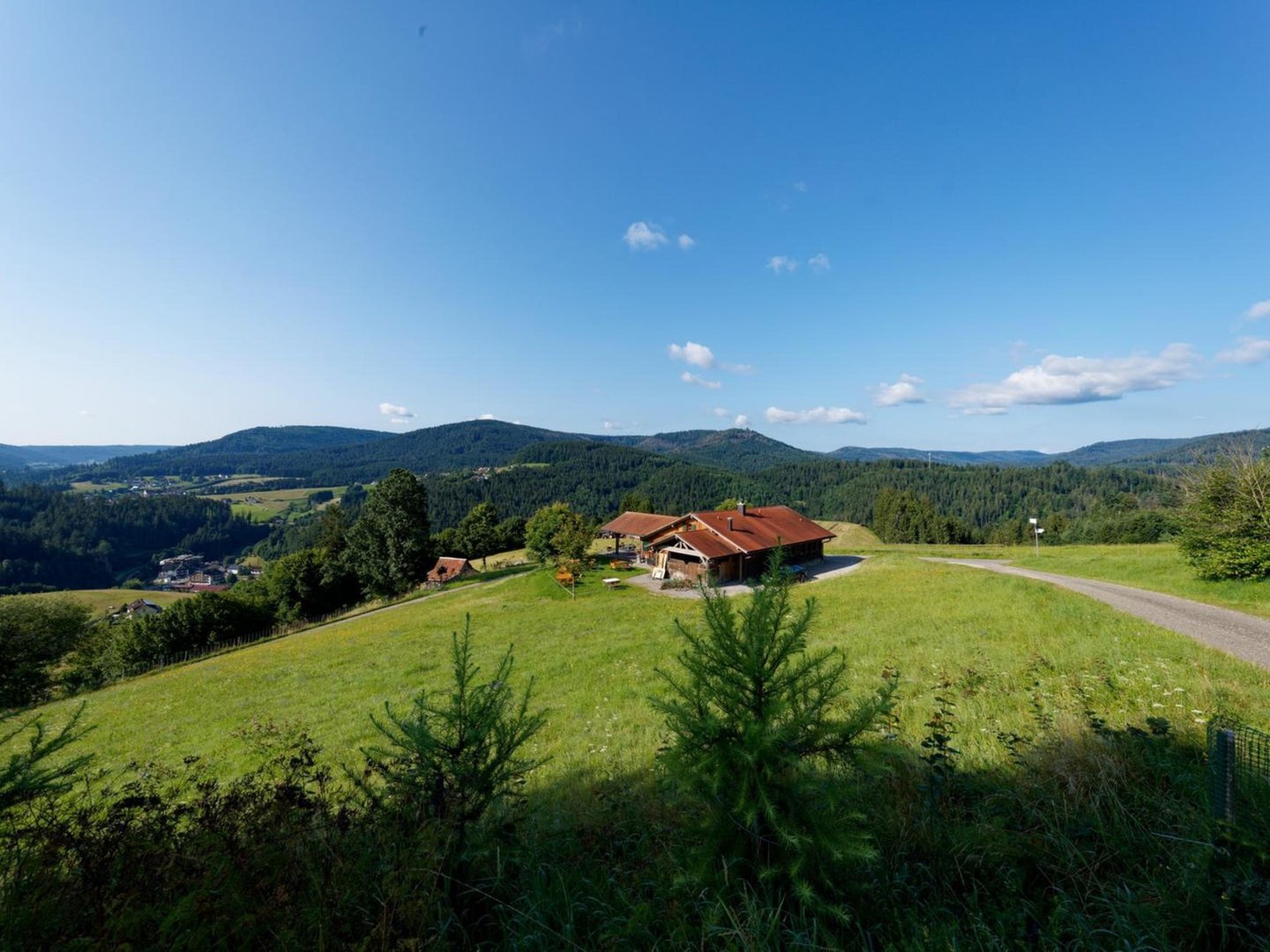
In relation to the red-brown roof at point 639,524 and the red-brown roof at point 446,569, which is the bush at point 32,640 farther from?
the red-brown roof at point 639,524

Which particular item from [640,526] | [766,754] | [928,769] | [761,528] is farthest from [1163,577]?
[640,526]

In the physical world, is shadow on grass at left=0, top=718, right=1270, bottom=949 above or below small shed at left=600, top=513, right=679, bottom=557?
above

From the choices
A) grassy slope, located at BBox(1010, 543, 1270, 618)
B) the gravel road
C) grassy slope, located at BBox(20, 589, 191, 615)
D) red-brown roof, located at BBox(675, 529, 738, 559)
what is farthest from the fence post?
grassy slope, located at BBox(20, 589, 191, 615)

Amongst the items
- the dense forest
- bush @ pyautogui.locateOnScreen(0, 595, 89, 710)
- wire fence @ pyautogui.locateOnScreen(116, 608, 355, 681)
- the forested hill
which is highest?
the forested hill

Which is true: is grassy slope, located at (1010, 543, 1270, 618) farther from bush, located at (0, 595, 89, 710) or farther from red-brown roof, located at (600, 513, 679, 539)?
bush, located at (0, 595, 89, 710)

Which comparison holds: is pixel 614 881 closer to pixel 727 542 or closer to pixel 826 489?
pixel 727 542

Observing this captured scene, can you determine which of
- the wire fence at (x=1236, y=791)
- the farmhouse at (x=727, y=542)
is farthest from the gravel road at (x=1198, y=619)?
the farmhouse at (x=727, y=542)

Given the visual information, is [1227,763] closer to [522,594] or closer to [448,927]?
[448,927]
